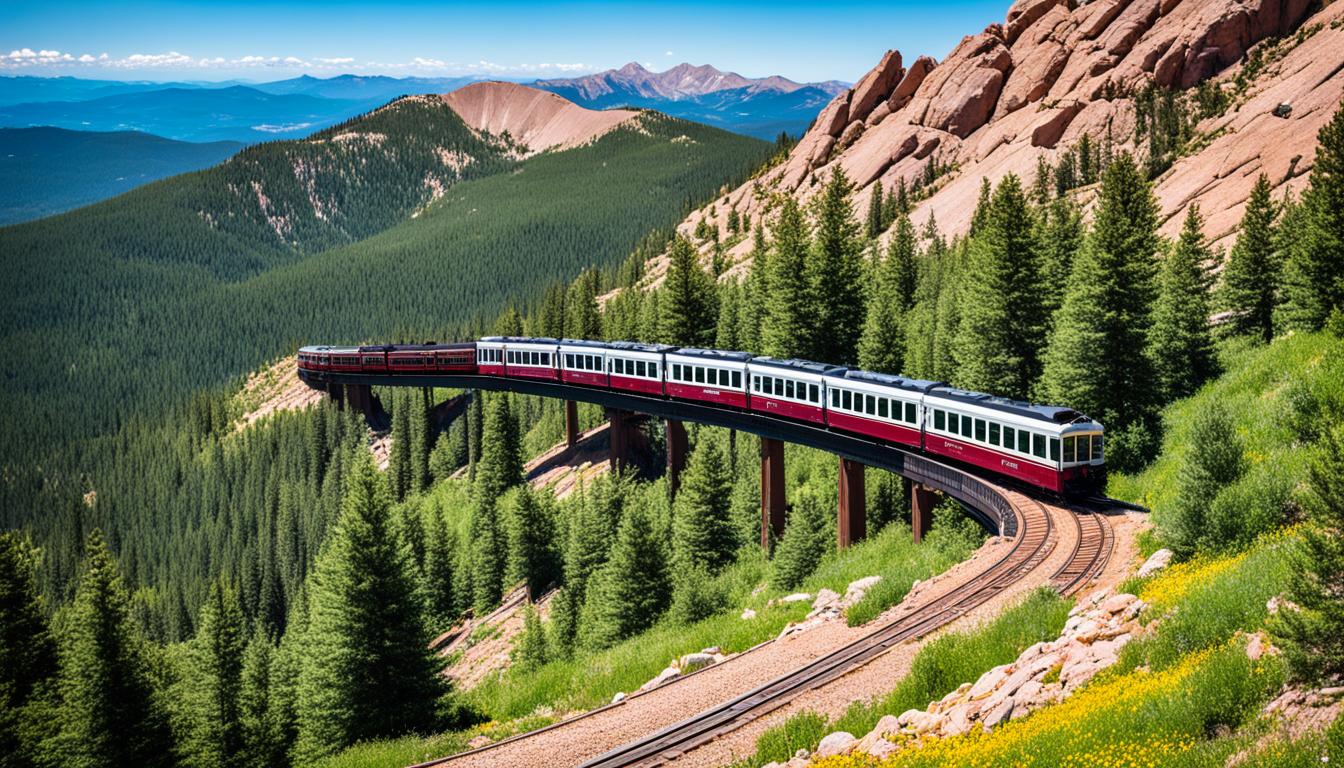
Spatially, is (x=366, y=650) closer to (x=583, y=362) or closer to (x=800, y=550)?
(x=800, y=550)

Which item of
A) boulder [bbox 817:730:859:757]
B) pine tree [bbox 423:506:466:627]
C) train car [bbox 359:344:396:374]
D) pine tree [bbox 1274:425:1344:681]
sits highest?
pine tree [bbox 1274:425:1344:681]

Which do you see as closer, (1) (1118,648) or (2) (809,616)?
(1) (1118,648)

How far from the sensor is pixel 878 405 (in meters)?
43.0

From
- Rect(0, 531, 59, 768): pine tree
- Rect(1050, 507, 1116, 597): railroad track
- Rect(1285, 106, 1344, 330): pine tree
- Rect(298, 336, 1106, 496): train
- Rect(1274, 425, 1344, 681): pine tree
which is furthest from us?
Rect(1285, 106, 1344, 330): pine tree

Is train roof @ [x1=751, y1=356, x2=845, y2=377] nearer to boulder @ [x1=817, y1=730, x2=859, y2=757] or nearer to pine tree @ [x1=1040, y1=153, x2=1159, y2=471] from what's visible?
pine tree @ [x1=1040, y1=153, x2=1159, y2=471]

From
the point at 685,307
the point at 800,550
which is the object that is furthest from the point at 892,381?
the point at 685,307

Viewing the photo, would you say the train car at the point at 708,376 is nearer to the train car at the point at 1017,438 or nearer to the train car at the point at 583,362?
the train car at the point at 583,362

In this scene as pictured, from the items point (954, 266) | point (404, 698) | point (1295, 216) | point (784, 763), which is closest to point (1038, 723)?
point (784, 763)

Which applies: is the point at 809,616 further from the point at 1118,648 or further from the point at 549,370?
the point at 549,370

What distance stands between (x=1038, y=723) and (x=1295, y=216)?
161 ft

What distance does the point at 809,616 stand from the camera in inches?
1166

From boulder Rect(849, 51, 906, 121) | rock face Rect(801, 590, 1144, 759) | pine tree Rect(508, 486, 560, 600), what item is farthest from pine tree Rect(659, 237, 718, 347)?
boulder Rect(849, 51, 906, 121)

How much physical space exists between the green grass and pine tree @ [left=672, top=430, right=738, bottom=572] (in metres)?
23.6

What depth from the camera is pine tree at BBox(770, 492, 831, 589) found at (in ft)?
131
